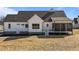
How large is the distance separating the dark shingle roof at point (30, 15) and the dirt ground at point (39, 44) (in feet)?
1.03

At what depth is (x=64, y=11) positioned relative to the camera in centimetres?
1148

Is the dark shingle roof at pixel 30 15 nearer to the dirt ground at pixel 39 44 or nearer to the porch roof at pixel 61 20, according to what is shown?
the porch roof at pixel 61 20

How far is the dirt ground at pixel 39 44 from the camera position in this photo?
1142 centimetres

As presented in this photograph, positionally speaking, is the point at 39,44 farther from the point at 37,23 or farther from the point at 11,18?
the point at 11,18

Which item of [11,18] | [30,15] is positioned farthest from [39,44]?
[11,18]

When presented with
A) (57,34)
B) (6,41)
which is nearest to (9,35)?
(6,41)

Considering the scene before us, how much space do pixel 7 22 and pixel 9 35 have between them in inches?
8.9

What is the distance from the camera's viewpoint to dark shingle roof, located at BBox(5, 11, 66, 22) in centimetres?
1143

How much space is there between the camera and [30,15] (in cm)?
1145

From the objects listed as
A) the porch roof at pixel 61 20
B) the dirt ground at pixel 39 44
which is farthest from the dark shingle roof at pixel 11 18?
the porch roof at pixel 61 20

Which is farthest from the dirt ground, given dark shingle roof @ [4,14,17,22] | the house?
dark shingle roof @ [4,14,17,22]

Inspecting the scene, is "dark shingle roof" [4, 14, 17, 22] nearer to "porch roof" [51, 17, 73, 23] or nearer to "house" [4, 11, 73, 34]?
"house" [4, 11, 73, 34]
